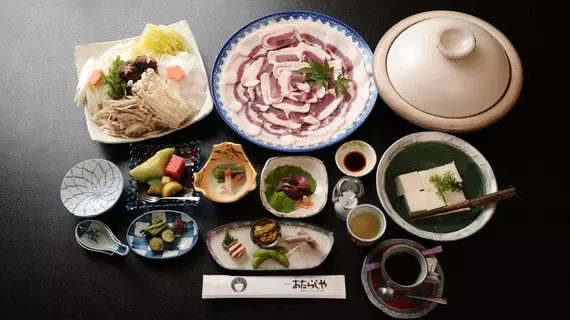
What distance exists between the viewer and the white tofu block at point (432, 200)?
1916 mm

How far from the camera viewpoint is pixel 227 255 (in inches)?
75.8

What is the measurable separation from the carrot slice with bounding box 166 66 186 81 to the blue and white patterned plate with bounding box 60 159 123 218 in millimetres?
473

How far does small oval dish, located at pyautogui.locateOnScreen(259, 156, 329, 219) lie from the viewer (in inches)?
77.8

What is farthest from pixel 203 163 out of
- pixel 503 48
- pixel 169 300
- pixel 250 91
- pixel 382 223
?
pixel 503 48

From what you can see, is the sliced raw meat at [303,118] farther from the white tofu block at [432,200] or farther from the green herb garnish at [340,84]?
the white tofu block at [432,200]

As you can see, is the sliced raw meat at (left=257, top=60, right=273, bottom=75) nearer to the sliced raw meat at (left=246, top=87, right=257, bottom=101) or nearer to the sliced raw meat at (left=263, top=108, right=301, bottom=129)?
the sliced raw meat at (left=246, top=87, right=257, bottom=101)

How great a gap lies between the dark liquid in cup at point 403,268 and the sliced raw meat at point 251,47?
44.5 inches

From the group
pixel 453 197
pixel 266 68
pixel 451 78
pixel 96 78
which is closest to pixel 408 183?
pixel 453 197

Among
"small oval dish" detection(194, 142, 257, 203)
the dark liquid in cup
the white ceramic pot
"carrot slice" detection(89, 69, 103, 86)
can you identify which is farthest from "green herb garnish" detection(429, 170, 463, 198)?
"carrot slice" detection(89, 69, 103, 86)

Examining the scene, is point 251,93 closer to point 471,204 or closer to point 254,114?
point 254,114

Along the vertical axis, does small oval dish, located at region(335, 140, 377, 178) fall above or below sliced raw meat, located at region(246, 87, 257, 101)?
below

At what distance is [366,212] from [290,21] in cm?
103

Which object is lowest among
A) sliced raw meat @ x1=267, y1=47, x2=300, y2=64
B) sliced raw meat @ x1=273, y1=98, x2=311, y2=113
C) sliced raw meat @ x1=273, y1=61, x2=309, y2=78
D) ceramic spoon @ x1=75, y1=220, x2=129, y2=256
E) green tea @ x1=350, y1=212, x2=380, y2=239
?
ceramic spoon @ x1=75, y1=220, x2=129, y2=256

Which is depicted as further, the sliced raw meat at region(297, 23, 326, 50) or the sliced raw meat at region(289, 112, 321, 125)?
the sliced raw meat at region(297, 23, 326, 50)
